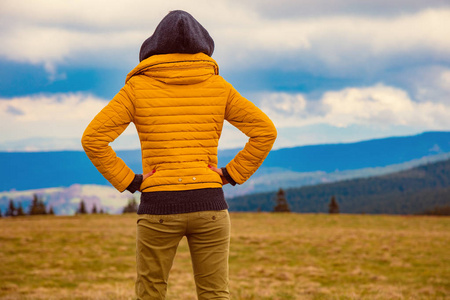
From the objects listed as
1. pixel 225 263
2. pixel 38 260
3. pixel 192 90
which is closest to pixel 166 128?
pixel 192 90

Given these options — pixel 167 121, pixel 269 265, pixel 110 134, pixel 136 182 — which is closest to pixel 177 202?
pixel 136 182

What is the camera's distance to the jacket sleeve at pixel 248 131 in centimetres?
391

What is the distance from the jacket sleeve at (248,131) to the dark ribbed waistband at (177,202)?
371mm

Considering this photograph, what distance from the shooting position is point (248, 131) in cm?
398

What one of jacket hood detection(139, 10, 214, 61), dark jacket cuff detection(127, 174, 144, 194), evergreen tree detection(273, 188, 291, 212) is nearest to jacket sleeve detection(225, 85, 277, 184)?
jacket hood detection(139, 10, 214, 61)

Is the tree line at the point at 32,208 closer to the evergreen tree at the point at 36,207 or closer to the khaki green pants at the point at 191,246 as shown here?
the evergreen tree at the point at 36,207

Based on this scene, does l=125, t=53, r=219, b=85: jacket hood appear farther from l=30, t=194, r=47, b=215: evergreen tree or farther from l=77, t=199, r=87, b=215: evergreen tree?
l=77, t=199, r=87, b=215: evergreen tree

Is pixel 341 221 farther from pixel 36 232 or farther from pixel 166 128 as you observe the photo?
pixel 166 128

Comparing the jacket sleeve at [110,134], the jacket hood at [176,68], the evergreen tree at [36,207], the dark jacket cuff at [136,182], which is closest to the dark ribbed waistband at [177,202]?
the dark jacket cuff at [136,182]

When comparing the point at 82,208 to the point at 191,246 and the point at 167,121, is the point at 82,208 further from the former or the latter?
the point at 167,121

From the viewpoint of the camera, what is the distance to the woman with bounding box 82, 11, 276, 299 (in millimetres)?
3654

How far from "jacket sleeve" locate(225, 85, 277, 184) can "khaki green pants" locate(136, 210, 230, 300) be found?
1.40ft

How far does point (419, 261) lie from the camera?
2295cm

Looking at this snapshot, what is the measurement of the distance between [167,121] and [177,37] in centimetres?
69
